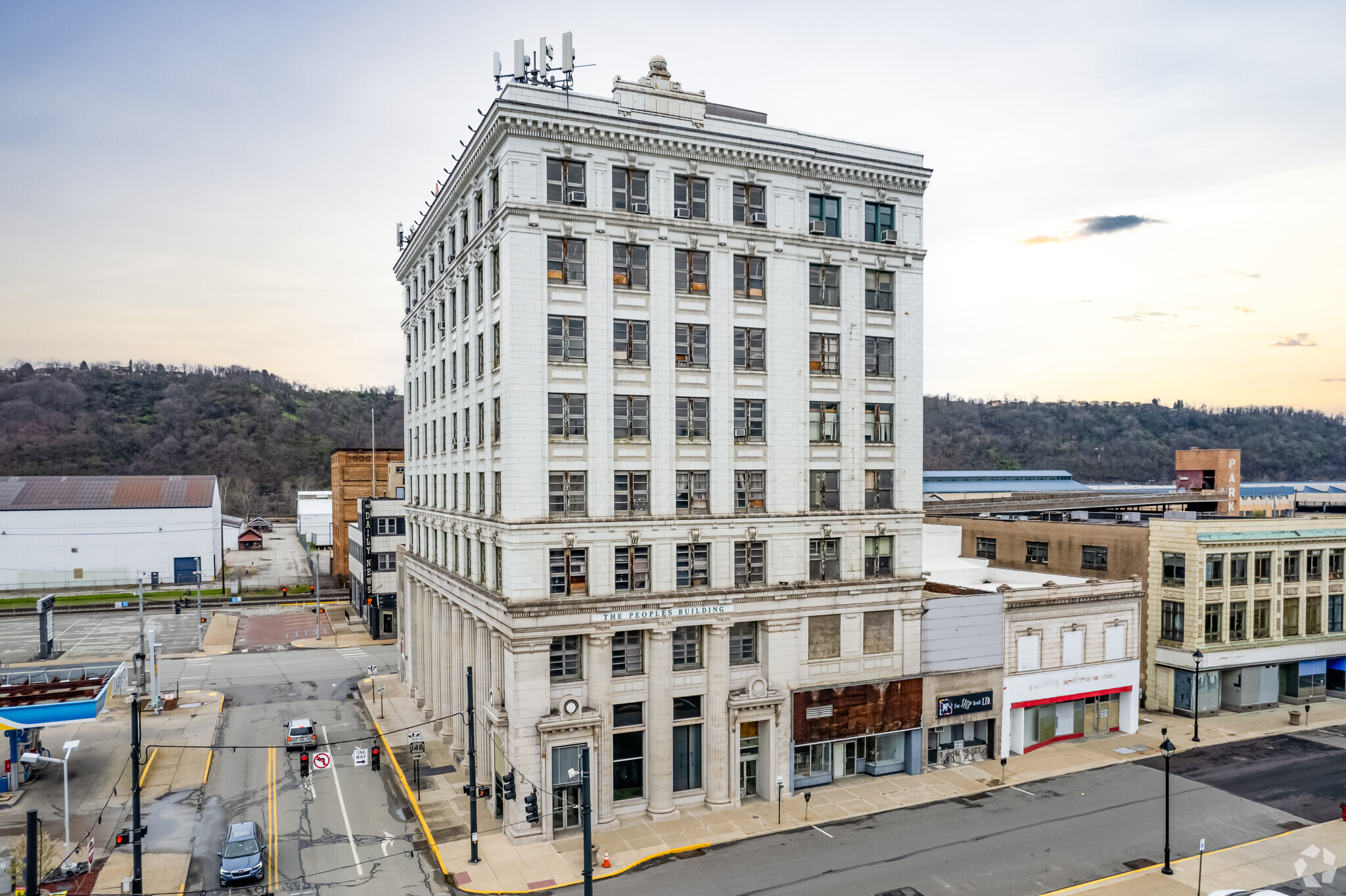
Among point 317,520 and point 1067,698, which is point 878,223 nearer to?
point 1067,698

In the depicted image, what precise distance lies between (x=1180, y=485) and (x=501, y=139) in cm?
10018

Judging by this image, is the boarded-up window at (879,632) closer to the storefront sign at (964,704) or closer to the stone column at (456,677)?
the storefront sign at (964,704)

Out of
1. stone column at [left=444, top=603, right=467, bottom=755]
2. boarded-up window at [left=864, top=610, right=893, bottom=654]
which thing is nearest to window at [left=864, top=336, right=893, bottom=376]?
boarded-up window at [left=864, top=610, right=893, bottom=654]

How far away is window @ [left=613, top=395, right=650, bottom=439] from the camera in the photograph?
117 ft

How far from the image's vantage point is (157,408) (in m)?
185

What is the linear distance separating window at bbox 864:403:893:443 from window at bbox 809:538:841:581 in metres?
5.44

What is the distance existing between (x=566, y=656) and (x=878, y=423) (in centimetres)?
1867

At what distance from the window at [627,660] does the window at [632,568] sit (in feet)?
6.47

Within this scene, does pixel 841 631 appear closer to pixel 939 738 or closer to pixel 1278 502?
pixel 939 738

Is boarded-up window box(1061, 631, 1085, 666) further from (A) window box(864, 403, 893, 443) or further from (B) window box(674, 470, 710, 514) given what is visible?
(B) window box(674, 470, 710, 514)

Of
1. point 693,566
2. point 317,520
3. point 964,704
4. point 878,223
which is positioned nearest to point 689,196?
point 878,223

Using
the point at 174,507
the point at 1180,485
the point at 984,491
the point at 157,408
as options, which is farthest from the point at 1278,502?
the point at 157,408

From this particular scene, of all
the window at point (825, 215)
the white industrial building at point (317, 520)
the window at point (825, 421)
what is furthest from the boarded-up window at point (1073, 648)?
the white industrial building at point (317, 520)

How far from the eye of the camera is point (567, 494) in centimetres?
3453
